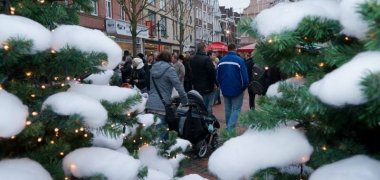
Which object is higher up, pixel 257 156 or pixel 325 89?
pixel 325 89

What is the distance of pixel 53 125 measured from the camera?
236cm

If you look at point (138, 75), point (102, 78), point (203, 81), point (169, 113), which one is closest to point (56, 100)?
point (102, 78)

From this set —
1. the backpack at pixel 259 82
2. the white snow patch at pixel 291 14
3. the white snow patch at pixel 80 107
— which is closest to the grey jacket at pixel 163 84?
the backpack at pixel 259 82

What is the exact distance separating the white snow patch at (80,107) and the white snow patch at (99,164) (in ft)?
0.89

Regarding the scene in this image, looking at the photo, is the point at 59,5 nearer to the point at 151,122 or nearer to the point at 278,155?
the point at 151,122

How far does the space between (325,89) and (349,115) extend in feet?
0.98

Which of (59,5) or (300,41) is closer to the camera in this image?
(300,41)

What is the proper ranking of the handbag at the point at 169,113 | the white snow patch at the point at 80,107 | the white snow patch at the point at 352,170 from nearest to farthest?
the white snow patch at the point at 352,170 → the white snow patch at the point at 80,107 → the handbag at the point at 169,113

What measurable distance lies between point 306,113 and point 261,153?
0.81 feet

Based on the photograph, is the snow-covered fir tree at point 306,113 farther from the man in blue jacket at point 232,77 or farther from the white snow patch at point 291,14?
the man in blue jacket at point 232,77

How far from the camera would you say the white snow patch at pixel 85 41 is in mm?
2471

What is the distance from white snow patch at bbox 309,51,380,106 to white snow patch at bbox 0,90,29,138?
4.41ft

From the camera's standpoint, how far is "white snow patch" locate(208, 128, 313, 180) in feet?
5.78

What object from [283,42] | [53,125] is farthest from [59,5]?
[283,42]
